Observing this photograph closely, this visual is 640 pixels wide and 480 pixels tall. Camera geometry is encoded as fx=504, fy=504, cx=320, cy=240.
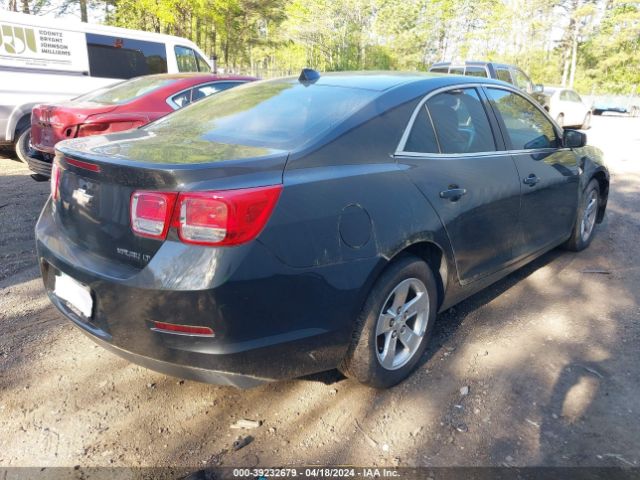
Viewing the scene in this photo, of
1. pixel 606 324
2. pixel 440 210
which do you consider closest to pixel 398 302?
pixel 440 210

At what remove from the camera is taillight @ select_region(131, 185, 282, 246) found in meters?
1.89

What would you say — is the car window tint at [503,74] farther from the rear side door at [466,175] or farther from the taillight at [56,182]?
the taillight at [56,182]

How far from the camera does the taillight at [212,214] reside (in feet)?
6.21

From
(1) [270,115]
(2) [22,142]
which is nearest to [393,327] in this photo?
(1) [270,115]

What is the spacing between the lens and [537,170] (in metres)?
3.59

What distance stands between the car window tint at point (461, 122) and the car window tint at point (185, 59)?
26.3 ft

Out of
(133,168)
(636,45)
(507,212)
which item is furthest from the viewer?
(636,45)

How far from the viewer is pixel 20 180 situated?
274 inches

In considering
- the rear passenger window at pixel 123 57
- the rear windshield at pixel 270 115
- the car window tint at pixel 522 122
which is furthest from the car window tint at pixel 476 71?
the rear windshield at pixel 270 115

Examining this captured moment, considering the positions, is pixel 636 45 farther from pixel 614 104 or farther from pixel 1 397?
pixel 1 397

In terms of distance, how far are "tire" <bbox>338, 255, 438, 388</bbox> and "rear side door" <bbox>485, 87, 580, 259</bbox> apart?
1.10m

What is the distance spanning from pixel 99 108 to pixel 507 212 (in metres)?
4.63

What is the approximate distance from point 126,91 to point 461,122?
4.67m

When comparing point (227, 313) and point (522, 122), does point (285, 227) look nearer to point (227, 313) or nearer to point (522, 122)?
point (227, 313)
